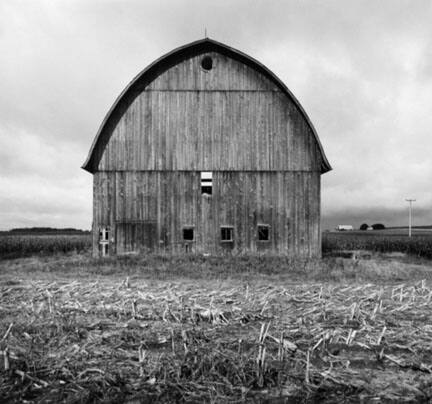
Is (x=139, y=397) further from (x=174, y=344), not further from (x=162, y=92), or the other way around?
(x=162, y=92)

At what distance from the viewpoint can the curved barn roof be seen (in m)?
19.9

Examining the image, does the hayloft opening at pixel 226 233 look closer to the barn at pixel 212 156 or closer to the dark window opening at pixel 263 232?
the barn at pixel 212 156

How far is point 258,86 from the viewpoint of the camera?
66.9 ft

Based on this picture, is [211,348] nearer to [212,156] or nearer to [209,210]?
[209,210]

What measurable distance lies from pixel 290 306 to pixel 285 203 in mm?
11633

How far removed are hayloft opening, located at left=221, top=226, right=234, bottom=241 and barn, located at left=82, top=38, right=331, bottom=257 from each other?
69mm

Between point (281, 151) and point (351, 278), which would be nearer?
point (351, 278)

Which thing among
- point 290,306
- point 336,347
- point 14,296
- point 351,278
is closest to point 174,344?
point 336,347

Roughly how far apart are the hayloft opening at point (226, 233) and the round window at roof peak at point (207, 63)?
7.94m

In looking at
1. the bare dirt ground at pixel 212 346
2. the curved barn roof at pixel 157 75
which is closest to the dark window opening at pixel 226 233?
the curved barn roof at pixel 157 75

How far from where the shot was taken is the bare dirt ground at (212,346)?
15.9ft

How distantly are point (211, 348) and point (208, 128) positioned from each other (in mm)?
15391

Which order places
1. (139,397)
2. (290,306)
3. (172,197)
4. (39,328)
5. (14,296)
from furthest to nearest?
(172,197), (14,296), (290,306), (39,328), (139,397)

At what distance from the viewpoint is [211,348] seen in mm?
6117
